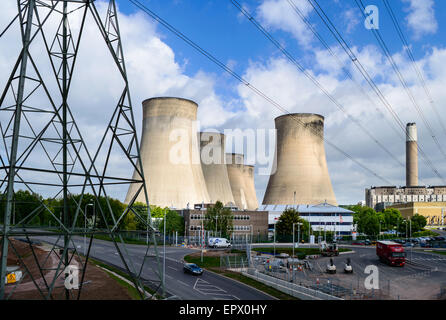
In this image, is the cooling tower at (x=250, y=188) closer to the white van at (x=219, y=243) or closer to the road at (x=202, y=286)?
the white van at (x=219, y=243)

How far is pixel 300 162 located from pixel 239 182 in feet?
102

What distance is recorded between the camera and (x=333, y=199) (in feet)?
245

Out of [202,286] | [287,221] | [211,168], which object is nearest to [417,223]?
[287,221]

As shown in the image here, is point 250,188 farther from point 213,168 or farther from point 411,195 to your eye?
point 411,195

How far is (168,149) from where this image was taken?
58.9 m

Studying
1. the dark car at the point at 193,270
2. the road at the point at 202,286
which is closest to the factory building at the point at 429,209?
the road at the point at 202,286

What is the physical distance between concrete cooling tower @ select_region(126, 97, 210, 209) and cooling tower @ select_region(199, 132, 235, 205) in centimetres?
1450

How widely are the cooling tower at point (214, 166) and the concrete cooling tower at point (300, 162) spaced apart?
34.5ft

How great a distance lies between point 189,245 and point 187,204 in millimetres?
10053

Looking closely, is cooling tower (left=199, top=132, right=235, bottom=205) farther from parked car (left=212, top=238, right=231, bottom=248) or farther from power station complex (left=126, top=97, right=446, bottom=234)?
parked car (left=212, top=238, right=231, bottom=248)

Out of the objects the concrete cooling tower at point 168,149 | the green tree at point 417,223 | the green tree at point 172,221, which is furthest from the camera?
the green tree at point 417,223

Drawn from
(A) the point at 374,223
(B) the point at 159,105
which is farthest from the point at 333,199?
(B) the point at 159,105

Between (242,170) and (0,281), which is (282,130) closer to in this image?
(242,170)

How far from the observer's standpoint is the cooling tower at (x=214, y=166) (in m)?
77.5
